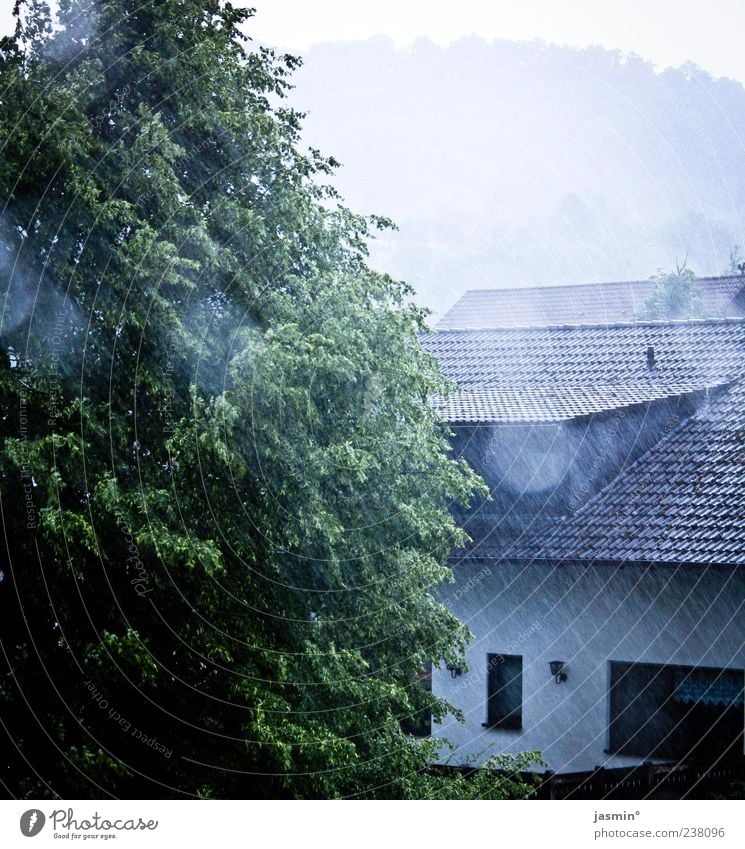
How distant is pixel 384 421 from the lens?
194 inches

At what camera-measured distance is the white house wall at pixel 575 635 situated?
6379mm

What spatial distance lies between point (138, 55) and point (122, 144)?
36 centimetres

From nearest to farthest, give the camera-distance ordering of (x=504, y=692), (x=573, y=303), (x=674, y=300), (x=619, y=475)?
(x=504, y=692), (x=619, y=475), (x=674, y=300), (x=573, y=303)

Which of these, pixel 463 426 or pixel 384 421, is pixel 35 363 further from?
Result: pixel 463 426

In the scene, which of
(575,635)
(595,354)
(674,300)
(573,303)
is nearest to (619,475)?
(575,635)

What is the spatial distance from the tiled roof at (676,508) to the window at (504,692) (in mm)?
672

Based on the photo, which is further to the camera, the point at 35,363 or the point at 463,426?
the point at 463,426

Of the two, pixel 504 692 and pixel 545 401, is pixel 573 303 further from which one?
pixel 504 692

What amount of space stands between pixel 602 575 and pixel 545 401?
132 cm

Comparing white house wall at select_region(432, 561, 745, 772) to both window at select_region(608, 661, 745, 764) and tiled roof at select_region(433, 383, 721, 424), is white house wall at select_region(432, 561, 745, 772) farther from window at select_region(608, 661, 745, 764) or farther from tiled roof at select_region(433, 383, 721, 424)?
tiled roof at select_region(433, 383, 721, 424)

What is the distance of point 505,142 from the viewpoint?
5793mm

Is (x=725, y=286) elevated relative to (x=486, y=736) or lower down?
elevated

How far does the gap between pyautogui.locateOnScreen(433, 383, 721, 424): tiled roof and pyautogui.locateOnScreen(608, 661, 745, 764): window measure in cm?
160

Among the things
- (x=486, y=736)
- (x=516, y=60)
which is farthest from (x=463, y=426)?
(x=516, y=60)
